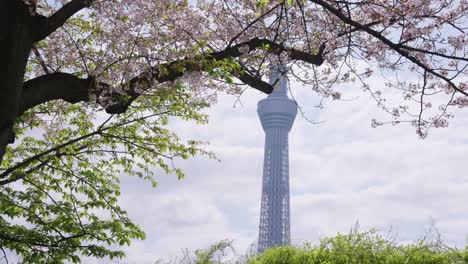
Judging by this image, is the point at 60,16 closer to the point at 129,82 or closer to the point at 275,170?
the point at 129,82

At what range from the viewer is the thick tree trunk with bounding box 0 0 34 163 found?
6.24 metres

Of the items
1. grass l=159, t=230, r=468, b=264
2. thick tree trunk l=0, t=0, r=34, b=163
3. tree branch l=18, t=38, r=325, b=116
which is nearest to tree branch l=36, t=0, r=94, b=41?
thick tree trunk l=0, t=0, r=34, b=163

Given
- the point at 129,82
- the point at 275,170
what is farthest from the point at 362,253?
the point at 275,170

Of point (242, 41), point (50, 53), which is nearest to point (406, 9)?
point (242, 41)

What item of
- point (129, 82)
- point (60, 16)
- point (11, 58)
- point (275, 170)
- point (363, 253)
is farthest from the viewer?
point (275, 170)

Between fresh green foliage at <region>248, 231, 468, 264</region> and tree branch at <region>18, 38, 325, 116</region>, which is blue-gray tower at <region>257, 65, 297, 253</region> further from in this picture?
tree branch at <region>18, 38, 325, 116</region>

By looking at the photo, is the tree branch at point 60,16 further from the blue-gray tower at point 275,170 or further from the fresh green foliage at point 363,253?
the blue-gray tower at point 275,170

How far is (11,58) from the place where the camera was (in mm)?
6258

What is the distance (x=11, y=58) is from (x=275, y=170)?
11938 centimetres

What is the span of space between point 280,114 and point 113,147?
12478 cm

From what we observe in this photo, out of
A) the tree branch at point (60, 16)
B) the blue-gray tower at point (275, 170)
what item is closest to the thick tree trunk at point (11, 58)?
the tree branch at point (60, 16)

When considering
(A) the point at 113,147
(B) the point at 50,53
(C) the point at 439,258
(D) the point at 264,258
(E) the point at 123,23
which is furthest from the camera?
(A) the point at 113,147

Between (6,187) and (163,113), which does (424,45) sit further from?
(6,187)

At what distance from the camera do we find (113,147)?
39.2ft
